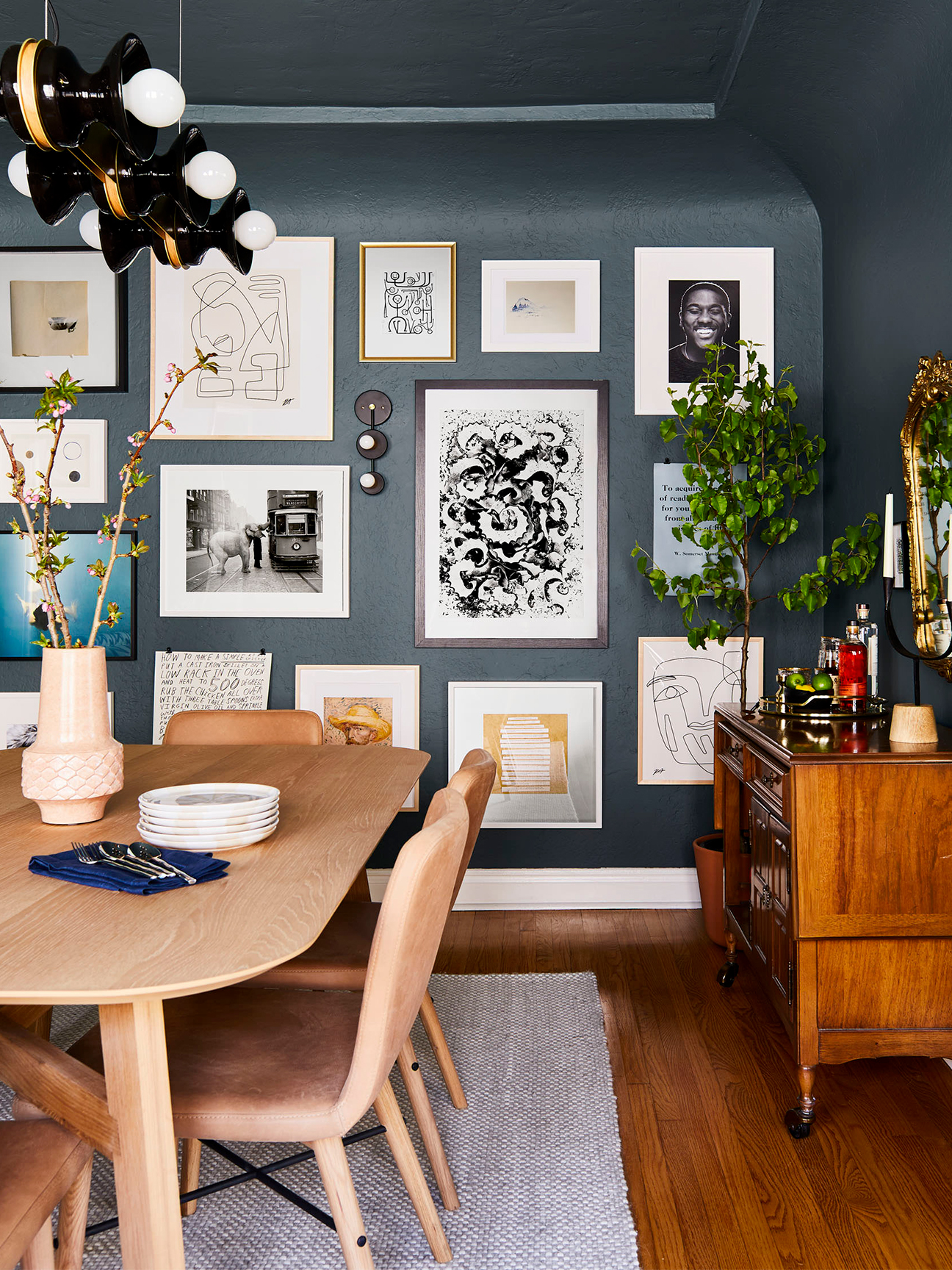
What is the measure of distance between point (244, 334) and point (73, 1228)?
117 inches

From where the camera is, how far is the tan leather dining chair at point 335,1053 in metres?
1.25

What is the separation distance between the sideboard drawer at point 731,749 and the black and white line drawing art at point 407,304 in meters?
1.85

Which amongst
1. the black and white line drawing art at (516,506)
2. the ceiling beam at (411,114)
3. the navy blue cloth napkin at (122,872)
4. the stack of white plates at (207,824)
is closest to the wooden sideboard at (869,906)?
the stack of white plates at (207,824)

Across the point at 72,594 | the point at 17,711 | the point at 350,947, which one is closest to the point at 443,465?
the point at 72,594

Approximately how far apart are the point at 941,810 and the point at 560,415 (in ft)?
6.78

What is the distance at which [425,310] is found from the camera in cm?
359

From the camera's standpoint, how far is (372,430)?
3.59 metres

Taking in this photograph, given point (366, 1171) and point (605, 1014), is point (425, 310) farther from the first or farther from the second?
point (366, 1171)

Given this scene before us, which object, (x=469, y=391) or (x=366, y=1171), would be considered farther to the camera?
(x=469, y=391)

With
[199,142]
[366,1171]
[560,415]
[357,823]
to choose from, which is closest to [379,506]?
[560,415]

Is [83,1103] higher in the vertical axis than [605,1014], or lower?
higher

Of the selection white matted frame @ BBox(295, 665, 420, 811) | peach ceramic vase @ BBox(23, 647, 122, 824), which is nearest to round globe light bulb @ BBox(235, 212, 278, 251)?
peach ceramic vase @ BBox(23, 647, 122, 824)

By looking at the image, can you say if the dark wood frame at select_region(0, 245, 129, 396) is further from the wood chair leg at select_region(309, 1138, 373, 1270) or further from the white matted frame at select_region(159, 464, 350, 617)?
the wood chair leg at select_region(309, 1138, 373, 1270)

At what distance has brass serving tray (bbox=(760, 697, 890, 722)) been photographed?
100 inches
